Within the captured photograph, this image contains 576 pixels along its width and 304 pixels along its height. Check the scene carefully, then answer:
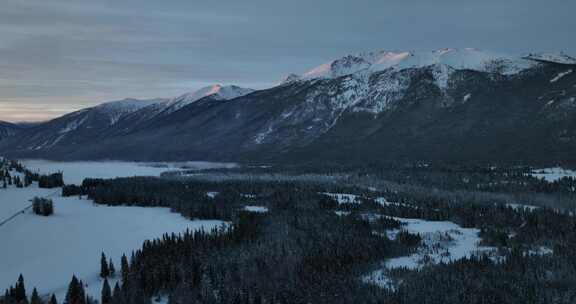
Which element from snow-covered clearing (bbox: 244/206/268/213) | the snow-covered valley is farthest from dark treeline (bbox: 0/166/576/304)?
the snow-covered valley

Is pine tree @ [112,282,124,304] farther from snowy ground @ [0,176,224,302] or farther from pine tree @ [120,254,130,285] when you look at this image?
snowy ground @ [0,176,224,302]

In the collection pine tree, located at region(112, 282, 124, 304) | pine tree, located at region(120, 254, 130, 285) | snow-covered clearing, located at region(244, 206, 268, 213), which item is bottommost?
snow-covered clearing, located at region(244, 206, 268, 213)

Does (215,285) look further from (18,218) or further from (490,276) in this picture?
(18,218)

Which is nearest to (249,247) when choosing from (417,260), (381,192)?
(417,260)

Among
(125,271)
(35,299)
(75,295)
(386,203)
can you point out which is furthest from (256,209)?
(35,299)

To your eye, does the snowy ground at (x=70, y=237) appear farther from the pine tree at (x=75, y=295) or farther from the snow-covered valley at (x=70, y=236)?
the pine tree at (x=75, y=295)

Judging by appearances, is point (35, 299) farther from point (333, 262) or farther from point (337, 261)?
point (337, 261)
